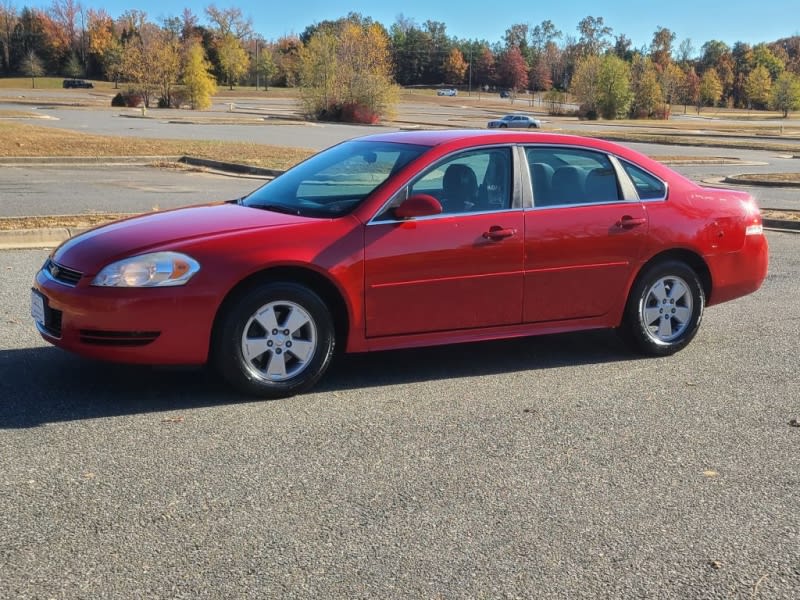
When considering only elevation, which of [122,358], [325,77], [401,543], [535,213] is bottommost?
[401,543]

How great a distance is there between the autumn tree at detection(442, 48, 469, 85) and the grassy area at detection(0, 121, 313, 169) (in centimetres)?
14209

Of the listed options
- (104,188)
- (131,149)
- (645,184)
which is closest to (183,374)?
(645,184)

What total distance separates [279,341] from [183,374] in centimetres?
98

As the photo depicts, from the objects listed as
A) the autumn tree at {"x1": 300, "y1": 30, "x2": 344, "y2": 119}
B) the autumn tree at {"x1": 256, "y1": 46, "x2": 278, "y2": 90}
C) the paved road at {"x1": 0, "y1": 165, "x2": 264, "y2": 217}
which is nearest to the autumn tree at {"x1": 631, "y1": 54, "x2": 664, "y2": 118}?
the autumn tree at {"x1": 300, "y1": 30, "x2": 344, "y2": 119}

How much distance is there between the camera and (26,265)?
9281 millimetres

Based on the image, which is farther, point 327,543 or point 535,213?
point 535,213

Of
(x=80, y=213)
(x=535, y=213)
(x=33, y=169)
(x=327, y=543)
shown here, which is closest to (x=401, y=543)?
(x=327, y=543)

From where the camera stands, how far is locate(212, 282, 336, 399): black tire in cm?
520

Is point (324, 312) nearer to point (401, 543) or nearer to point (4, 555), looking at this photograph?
point (401, 543)

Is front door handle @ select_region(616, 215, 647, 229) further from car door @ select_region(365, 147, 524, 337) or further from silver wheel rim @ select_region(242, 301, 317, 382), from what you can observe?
silver wheel rim @ select_region(242, 301, 317, 382)

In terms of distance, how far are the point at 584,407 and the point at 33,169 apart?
697 inches

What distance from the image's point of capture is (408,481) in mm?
4195

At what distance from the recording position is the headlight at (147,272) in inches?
199

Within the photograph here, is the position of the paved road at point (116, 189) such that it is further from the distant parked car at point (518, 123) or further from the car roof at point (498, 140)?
the distant parked car at point (518, 123)
